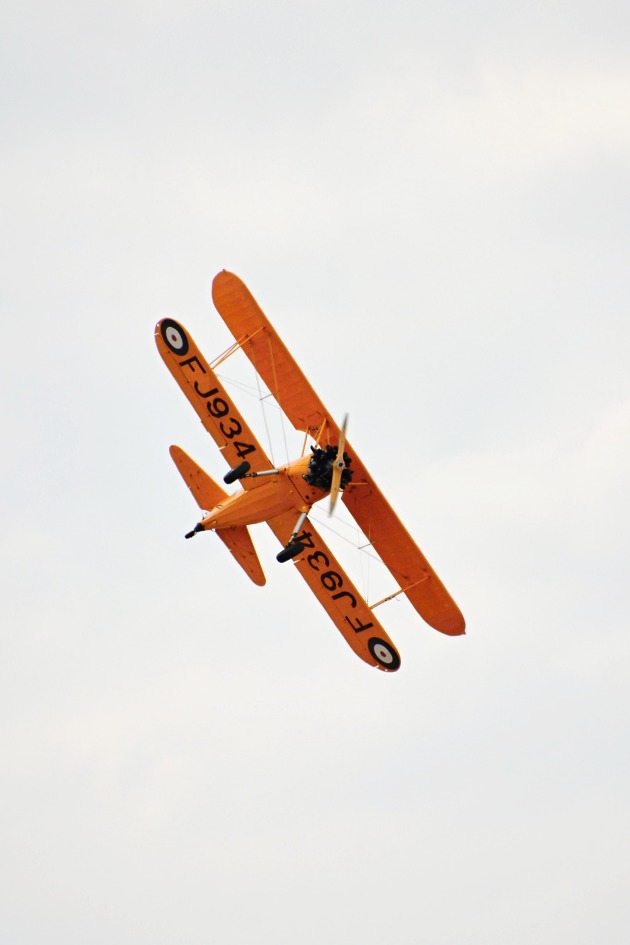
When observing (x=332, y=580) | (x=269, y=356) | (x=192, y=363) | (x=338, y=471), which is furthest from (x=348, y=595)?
(x=192, y=363)

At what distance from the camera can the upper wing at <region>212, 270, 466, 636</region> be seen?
3275cm

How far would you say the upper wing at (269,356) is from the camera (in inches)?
1288

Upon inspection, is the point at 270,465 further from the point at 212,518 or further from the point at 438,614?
the point at 438,614

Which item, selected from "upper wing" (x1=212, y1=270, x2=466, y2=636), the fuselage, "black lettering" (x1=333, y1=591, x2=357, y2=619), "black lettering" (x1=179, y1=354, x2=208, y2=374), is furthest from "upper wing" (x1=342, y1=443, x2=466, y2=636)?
"black lettering" (x1=179, y1=354, x2=208, y2=374)

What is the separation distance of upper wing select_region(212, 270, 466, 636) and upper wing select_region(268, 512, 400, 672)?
1.07 metres

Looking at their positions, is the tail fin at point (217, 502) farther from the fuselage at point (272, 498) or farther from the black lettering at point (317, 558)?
the black lettering at point (317, 558)

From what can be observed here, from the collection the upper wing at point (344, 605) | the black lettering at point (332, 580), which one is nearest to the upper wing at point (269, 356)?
the upper wing at point (344, 605)

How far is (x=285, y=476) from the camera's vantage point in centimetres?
3309

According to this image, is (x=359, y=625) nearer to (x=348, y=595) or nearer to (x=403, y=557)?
(x=348, y=595)

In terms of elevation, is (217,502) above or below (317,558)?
above

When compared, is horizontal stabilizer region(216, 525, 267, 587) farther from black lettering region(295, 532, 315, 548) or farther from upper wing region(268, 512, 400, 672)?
black lettering region(295, 532, 315, 548)

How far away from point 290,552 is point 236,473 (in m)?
1.85

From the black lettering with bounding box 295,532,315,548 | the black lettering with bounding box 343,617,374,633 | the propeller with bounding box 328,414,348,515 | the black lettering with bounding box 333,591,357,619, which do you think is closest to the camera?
the propeller with bounding box 328,414,348,515

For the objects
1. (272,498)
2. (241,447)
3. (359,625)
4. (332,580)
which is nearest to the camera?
(241,447)
